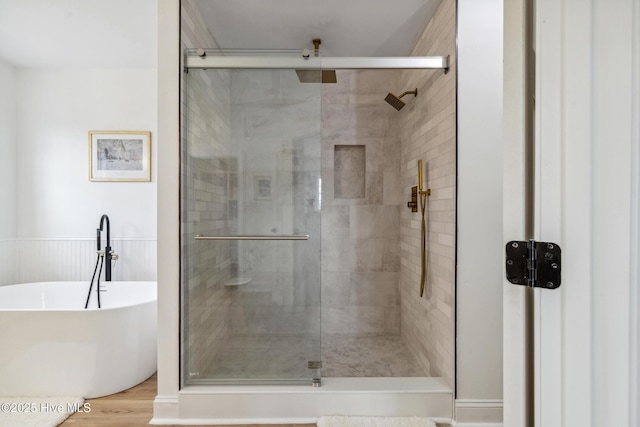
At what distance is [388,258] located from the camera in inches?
125

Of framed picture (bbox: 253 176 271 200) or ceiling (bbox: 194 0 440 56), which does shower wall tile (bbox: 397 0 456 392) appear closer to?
ceiling (bbox: 194 0 440 56)

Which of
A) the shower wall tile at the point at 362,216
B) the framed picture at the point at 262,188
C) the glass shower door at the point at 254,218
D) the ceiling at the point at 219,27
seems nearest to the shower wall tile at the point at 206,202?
the glass shower door at the point at 254,218

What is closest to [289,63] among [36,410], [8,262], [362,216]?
[362,216]

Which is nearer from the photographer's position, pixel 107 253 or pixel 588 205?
pixel 588 205

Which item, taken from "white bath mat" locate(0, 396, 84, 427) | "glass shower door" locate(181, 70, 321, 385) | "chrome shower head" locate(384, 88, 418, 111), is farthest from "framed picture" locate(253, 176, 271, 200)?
"white bath mat" locate(0, 396, 84, 427)

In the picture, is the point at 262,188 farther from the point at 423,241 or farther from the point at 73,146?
the point at 73,146

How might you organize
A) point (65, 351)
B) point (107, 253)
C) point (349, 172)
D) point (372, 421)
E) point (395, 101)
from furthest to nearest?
point (349, 172)
point (107, 253)
point (395, 101)
point (65, 351)
point (372, 421)

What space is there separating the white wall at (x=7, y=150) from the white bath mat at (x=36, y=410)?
173 cm

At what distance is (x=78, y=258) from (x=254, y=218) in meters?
2.21

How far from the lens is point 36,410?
191cm

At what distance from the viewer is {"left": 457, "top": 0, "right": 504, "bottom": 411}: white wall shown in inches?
72.7

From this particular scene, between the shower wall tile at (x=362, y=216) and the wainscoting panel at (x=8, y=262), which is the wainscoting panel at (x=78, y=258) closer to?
the wainscoting panel at (x=8, y=262)

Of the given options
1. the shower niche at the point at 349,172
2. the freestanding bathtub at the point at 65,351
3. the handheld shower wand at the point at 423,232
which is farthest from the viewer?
the shower niche at the point at 349,172

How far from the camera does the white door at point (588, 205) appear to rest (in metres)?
0.69
